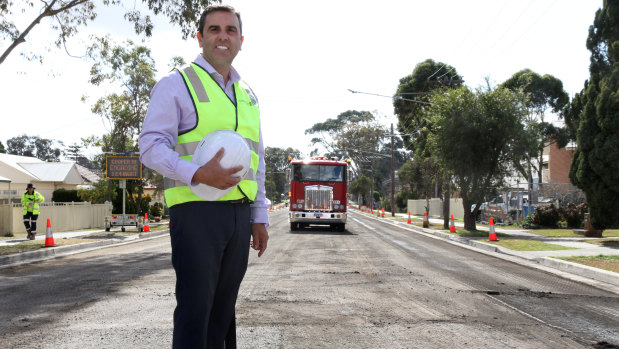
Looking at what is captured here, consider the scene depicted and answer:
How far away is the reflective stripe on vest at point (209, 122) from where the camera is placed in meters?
2.36

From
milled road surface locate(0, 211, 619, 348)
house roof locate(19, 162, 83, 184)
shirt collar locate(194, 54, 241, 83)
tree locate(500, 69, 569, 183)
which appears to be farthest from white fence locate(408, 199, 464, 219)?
shirt collar locate(194, 54, 241, 83)

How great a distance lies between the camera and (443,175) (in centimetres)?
2359

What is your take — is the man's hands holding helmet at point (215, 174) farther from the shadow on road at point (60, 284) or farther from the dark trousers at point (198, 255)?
the shadow on road at point (60, 284)

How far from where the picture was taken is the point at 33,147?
11394 cm

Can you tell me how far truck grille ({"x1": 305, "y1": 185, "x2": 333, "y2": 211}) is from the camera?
25375 mm

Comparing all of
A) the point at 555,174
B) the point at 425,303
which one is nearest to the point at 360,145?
the point at 555,174

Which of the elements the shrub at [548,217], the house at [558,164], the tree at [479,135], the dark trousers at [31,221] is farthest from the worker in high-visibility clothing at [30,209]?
the house at [558,164]

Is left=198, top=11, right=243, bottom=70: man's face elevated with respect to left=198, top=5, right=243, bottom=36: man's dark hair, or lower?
lower

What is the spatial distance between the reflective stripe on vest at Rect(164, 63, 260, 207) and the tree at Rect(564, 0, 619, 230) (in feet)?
50.4

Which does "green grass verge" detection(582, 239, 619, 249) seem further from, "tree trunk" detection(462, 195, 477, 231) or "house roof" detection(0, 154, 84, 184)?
"house roof" detection(0, 154, 84, 184)

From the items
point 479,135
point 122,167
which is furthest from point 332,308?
point 122,167

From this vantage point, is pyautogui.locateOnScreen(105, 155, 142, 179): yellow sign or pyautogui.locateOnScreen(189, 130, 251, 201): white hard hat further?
pyautogui.locateOnScreen(105, 155, 142, 179): yellow sign

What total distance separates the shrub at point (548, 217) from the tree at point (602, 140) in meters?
7.22

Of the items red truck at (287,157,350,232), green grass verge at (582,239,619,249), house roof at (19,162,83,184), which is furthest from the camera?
house roof at (19,162,83,184)
